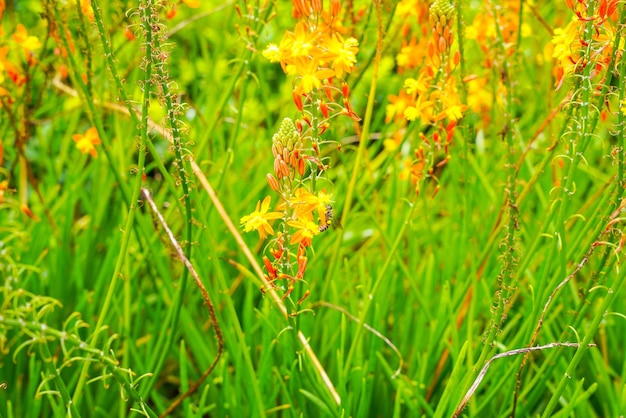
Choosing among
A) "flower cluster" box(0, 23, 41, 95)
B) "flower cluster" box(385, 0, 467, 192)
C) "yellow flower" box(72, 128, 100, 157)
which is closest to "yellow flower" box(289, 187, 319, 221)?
"flower cluster" box(385, 0, 467, 192)

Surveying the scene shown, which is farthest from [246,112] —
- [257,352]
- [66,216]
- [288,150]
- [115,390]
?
[288,150]

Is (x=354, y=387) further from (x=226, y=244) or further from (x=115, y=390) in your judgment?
(x=226, y=244)

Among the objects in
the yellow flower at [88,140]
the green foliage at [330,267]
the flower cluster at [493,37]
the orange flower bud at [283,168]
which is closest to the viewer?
the orange flower bud at [283,168]

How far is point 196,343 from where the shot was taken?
2303 mm

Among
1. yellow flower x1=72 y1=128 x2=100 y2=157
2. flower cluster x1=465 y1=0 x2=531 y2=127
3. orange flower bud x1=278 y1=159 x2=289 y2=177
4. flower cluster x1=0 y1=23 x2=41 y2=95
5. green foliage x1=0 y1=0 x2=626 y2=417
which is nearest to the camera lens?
orange flower bud x1=278 y1=159 x2=289 y2=177

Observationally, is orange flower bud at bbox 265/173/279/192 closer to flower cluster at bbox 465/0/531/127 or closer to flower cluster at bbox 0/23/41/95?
flower cluster at bbox 465/0/531/127

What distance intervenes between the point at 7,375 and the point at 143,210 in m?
0.87

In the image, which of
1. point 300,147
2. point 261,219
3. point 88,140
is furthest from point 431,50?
point 88,140

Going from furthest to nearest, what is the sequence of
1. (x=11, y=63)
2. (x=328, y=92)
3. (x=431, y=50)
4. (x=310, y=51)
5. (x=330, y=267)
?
(x=11, y=63), (x=330, y=267), (x=431, y=50), (x=328, y=92), (x=310, y=51)

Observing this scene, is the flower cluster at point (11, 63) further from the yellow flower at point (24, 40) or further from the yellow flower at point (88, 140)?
the yellow flower at point (88, 140)

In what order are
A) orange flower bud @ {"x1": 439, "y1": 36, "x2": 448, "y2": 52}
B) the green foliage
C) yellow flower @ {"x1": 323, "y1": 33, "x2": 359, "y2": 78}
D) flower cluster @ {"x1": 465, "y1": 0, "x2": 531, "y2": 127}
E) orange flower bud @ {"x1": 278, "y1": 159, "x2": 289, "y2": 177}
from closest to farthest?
1. orange flower bud @ {"x1": 278, "y1": 159, "x2": 289, "y2": 177}
2. yellow flower @ {"x1": 323, "y1": 33, "x2": 359, "y2": 78}
3. the green foliage
4. orange flower bud @ {"x1": 439, "y1": 36, "x2": 448, "y2": 52}
5. flower cluster @ {"x1": 465, "y1": 0, "x2": 531, "y2": 127}

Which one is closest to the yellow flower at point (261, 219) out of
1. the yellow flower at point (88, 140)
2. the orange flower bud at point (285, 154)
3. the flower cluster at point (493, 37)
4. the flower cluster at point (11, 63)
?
the orange flower bud at point (285, 154)

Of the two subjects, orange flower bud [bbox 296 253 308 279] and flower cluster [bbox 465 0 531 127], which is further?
flower cluster [bbox 465 0 531 127]

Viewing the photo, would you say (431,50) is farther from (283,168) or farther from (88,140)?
(88,140)
